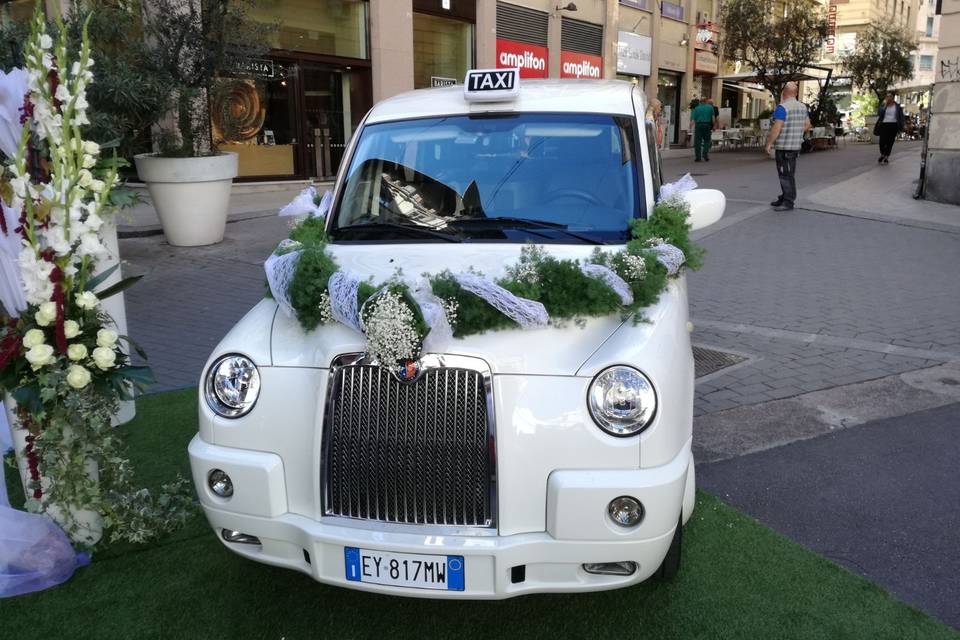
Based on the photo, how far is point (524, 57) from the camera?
981 inches

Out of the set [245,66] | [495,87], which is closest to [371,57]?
[245,66]

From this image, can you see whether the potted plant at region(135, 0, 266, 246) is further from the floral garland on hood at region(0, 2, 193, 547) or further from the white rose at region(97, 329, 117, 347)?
the white rose at region(97, 329, 117, 347)

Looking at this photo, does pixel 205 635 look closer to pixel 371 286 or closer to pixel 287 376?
pixel 287 376

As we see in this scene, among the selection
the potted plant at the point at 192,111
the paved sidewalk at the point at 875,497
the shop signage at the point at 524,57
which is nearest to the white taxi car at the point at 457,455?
the paved sidewalk at the point at 875,497

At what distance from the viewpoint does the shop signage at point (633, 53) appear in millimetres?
29938

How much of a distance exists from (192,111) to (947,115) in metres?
12.6

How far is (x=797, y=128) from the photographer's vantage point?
13.7m

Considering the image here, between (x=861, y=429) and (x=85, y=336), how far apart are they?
4.40 meters

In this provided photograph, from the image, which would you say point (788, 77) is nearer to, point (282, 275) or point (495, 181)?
point (495, 181)

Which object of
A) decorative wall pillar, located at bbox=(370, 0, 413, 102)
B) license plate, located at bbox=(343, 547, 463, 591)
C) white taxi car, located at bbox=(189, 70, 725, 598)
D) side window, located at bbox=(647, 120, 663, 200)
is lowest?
license plate, located at bbox=(343, 547, 463, 591)

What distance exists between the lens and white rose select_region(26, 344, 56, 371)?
320 centimetres

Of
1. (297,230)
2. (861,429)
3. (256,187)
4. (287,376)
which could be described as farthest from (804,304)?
(256,187)

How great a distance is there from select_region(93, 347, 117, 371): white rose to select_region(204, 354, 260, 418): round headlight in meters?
0.68

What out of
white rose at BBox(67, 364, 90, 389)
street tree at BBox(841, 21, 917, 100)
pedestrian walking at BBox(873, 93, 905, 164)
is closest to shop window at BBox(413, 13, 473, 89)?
pedestrian walking at BBox(873, 93, 905, 164)
